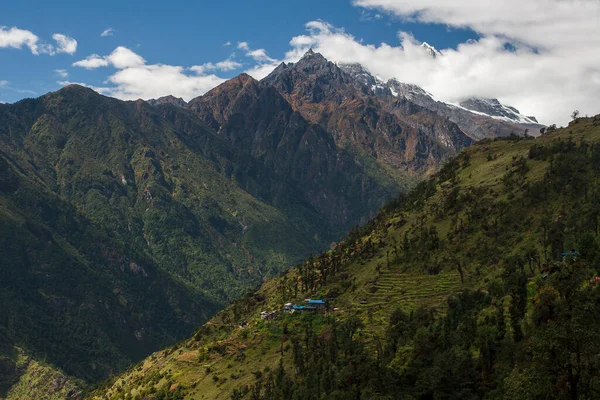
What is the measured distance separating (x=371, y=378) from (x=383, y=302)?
89.1m

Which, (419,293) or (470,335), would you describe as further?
(419,293)

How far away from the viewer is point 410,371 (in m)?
109

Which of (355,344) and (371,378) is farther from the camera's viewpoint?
(355,344)

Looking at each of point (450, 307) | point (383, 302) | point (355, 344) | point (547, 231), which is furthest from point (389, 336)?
point (547, 231)

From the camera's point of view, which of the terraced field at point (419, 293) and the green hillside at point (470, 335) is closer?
the green hillside at point (470, 335)

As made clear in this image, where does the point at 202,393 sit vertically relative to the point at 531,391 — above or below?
below

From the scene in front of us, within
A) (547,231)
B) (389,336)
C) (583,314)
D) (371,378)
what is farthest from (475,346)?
(547,231)

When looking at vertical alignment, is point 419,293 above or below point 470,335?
below

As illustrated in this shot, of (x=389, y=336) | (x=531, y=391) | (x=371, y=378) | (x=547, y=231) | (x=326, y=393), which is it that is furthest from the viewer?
(x=547, y=231)

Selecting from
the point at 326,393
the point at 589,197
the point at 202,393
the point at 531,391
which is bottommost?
the point at 202,393

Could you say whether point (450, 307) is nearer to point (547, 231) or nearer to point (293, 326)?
point (547, 231)

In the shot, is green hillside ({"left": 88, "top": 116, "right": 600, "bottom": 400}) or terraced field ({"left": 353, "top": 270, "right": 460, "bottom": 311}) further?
terraced field ({"left": 353, "top": 270, "right": 460, "bottom": 311})

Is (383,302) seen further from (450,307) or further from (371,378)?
(371,378)

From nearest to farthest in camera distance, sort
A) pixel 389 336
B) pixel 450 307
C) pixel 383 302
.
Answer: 1. pixel 389 336
2. pixel 450 307
3. pixel 383 302
